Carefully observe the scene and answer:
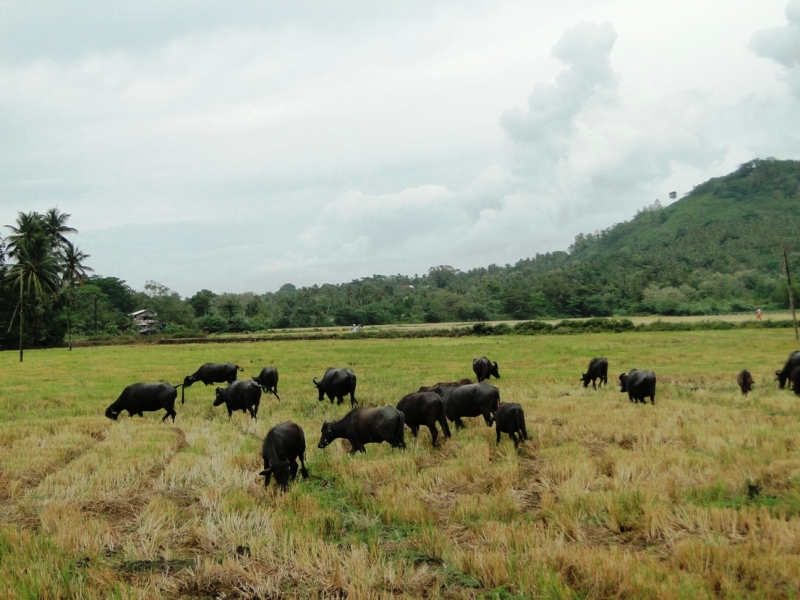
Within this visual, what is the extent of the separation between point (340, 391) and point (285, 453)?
7971mm

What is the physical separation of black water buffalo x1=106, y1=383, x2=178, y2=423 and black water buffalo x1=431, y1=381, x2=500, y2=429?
25.5ft

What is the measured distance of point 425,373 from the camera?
24859mm

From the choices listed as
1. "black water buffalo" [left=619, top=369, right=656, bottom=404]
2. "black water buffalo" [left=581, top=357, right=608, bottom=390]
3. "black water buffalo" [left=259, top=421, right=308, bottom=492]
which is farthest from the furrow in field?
"black water buffalo" [left=581, top=357, right=608, bottom=390]

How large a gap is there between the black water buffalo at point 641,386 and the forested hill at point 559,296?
60148 millimetres

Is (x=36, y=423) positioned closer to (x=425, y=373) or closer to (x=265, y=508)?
(x=265, y=508)

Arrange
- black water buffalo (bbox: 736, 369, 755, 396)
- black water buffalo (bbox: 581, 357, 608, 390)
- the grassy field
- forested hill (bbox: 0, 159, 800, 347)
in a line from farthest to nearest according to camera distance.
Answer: forested hill (bbox: 0, 159, 800, 347)
black water buffalo (bbox: 581, 357, 608, 390)
black water buffalo (bbox: 736, 369, 755, 396)
the grassy field

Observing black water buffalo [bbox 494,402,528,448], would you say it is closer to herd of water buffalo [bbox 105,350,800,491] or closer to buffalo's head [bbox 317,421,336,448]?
herd of water buffalo [bbox 105,350,800,491]

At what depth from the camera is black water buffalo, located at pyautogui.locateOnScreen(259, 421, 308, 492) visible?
7887mm

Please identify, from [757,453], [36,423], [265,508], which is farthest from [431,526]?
[36,423]

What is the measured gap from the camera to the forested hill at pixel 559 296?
8106cm

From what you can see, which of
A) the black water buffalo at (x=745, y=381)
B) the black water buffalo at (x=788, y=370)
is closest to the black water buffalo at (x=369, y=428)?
the black water buffalo at (x=745, y=381)

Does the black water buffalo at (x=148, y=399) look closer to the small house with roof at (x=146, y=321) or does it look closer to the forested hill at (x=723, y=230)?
the small house with roof at (x=146, y=321)

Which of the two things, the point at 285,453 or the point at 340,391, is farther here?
the point at 340,391

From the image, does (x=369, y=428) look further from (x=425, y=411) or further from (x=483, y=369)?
(x=483, y=369)
